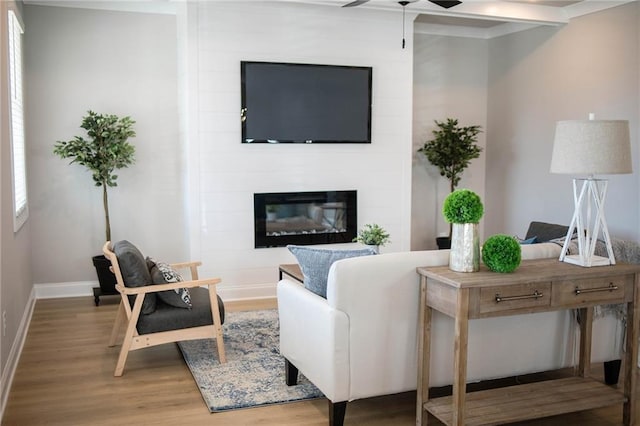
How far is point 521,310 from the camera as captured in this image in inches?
120

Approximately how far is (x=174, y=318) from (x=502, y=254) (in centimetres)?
219

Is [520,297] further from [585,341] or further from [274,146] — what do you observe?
[274,146]

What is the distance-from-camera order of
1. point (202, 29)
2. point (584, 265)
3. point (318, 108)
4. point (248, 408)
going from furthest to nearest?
point (318, 108)
point (202, 29)
point (248, 408)
point (584, 265)

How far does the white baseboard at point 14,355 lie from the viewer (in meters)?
3.66

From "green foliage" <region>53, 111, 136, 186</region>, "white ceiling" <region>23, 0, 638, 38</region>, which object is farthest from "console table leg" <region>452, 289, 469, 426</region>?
"green foliage" <region>53, 111, 136, 186</region>

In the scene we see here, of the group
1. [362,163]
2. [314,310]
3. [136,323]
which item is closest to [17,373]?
[136,323]

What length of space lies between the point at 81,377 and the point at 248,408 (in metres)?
1.21

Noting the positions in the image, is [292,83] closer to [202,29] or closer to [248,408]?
[202,29]

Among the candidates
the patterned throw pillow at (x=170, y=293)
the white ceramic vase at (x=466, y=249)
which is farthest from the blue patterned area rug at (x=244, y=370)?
the white ceramic vase at (x=466, y=249)

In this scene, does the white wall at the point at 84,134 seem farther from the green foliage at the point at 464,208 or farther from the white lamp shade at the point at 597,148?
the white lamp shade at the point at 597,148

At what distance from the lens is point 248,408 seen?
11.8 feet

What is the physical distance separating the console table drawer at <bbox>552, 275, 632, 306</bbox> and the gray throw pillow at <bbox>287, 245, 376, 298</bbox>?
0.96 metres

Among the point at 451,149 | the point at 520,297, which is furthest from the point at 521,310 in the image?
the point at 451,149

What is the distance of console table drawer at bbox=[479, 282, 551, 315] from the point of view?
2951 millimetres
